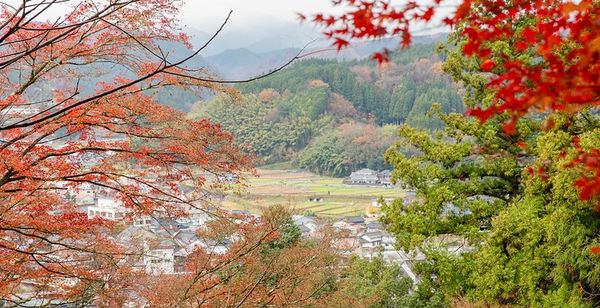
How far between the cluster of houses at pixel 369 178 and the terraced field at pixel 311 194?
39.2 inches

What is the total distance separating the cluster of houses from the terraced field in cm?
100

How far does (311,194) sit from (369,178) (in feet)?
25.7

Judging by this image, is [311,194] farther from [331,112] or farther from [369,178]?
[331,112]

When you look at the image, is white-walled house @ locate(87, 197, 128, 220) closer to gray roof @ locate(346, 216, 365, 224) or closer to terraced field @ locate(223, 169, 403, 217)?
gray roof @ locate(346, 216, 365, 224)

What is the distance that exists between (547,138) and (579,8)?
4.99m

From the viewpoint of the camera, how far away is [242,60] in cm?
10244

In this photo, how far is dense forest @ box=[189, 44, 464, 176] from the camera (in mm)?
44000

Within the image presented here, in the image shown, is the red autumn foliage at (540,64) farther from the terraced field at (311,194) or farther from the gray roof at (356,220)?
the terraced field at (311,194)

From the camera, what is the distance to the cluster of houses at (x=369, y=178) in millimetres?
41844

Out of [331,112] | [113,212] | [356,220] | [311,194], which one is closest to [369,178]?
[311,194]

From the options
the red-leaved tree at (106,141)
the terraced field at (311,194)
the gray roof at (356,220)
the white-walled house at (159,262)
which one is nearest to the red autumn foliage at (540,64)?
the red-leaved tree at (106,141)

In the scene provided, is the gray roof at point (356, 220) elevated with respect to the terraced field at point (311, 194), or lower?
elevated

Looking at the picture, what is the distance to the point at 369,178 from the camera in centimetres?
4247

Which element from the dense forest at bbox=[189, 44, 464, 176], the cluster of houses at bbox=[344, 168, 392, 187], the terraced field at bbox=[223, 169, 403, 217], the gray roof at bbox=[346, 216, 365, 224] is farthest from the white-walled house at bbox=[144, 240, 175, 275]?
the cluster of houses at bbox=[344, 168, 392, 187]
